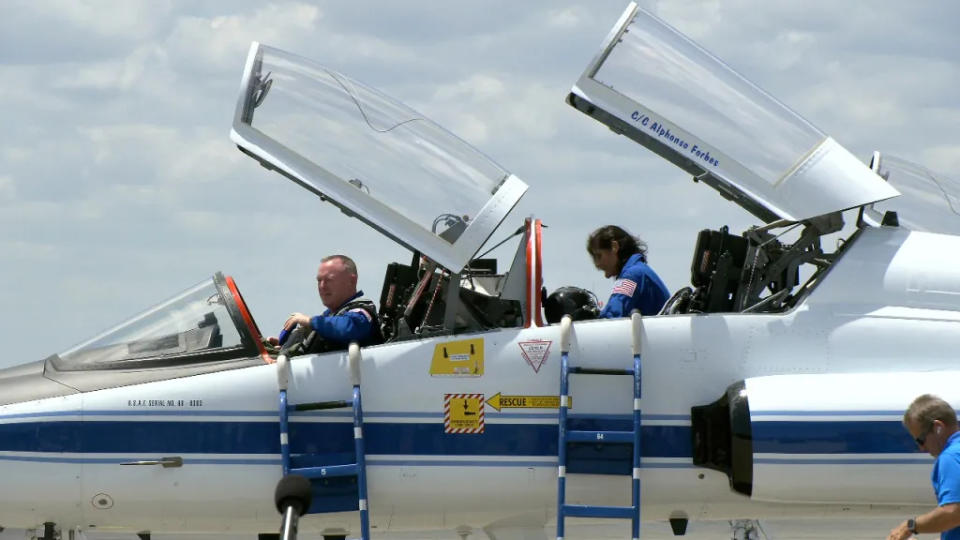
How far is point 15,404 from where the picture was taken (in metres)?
7.48

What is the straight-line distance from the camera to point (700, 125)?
8.16m

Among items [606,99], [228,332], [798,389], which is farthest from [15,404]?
[798,389]

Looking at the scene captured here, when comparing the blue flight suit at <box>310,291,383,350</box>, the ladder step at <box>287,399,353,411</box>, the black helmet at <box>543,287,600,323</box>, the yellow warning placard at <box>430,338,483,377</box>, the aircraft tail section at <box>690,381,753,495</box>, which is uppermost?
the black helmet at <box>543,287,600,323</box>

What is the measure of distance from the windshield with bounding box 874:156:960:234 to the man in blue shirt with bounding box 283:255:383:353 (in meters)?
3.58

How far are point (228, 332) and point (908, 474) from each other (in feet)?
13.8

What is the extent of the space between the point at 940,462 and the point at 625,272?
295 centimetres

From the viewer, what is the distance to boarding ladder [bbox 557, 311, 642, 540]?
7.32 m

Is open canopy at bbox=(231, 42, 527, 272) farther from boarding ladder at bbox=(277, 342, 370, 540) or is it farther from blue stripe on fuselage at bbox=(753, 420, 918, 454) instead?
blue stripe on fuselage at bbox=(753, 420, 918, 454)

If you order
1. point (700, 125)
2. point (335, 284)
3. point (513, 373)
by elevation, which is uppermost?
point (700, 125)

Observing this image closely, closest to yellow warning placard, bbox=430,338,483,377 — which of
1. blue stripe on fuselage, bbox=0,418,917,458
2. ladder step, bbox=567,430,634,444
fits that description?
blue stripe on fuselage, bbox=0,418,917,458

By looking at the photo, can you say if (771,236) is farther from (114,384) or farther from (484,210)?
(114,384)

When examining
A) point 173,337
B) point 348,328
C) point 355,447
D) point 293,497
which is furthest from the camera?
point 173,337

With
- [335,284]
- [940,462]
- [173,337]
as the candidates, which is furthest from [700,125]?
[173,337]

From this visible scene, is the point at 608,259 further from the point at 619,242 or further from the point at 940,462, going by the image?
the point at 940,462
